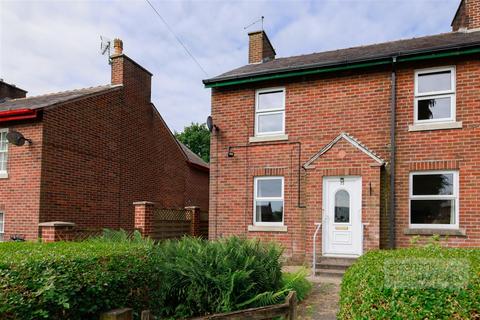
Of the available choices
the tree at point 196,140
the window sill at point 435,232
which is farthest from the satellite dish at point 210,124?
the tree at point 196,140

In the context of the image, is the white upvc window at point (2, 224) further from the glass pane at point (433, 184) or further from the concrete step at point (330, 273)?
the glass pane at point (433, 184)

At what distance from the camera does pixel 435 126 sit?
973 centimetres

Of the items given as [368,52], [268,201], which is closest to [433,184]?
[368,52]

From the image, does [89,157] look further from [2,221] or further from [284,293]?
[284,293]

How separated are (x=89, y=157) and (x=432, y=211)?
11.0m

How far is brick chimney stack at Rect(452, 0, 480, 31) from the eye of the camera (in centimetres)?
1102

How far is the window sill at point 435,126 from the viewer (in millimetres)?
9555

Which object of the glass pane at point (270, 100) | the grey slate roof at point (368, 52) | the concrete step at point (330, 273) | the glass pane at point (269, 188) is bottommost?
the concrete step at point (330, 273)

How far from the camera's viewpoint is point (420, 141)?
32.4 ft

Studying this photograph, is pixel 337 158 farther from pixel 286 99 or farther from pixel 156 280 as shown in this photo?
pixel 156 280

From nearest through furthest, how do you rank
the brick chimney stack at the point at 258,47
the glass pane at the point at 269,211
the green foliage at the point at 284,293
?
the green foliage at the point at 284,293, the glass pane at the point at 269,211, the brick chimney stack at the point at 258,47

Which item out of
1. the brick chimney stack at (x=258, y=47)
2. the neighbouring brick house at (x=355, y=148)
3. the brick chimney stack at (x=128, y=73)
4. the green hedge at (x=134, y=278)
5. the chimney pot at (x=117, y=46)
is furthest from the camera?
the chimney pot at (x=117, y=46)

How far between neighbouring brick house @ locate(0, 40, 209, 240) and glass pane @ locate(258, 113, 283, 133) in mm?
6069

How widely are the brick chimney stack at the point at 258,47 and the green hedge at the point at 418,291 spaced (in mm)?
10913
